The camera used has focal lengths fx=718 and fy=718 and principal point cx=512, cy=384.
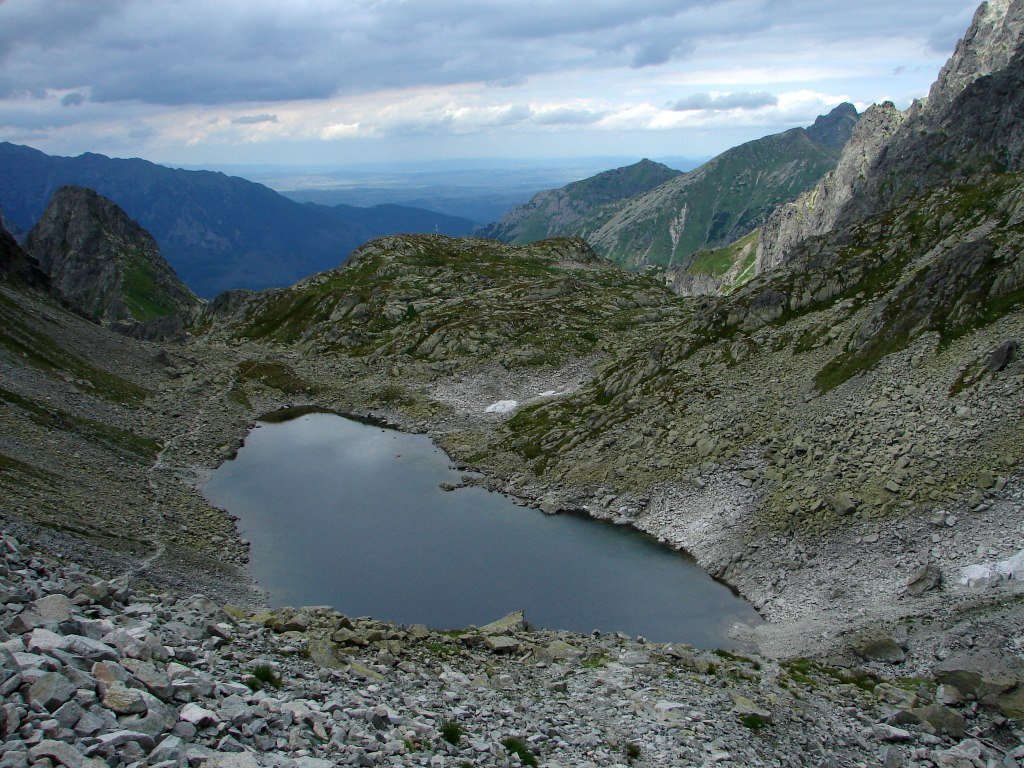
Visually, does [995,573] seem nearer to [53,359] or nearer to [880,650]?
[880,650]

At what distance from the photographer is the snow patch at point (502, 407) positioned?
3585 inches

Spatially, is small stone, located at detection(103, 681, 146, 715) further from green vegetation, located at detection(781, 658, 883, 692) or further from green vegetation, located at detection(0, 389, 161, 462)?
green vegetation, located at detection(0, 389, 161, 462)

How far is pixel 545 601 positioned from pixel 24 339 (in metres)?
71.5

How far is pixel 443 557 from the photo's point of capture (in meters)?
56.8

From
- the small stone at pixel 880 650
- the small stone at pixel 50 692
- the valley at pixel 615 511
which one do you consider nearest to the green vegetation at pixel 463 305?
the valley at pixel 615 511

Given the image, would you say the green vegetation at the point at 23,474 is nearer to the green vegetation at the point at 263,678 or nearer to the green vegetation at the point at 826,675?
the green vegetation at the point at 263,678

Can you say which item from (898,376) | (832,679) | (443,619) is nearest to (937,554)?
(832,679)

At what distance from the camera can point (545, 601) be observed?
162ft

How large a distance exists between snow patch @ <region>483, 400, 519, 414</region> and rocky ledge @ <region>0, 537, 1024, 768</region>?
54.4 metres

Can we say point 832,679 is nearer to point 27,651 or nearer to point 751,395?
point 27,651

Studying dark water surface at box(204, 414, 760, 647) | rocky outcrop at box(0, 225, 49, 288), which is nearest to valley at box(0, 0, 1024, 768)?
rocky outcrop at box(0, 225, 49, 288)

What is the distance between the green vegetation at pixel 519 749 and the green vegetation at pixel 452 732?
1.43 meters

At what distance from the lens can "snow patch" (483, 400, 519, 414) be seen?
91062 mm

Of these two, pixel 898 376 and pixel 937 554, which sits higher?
pixel 898 376
